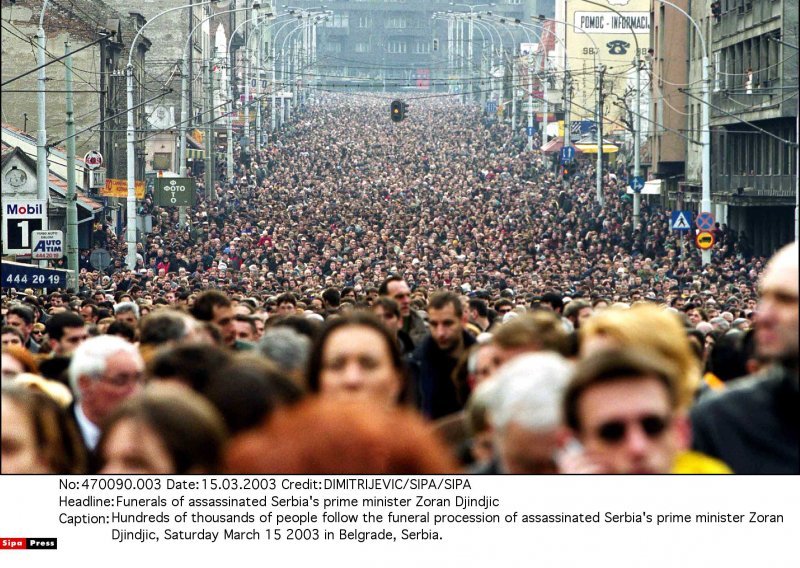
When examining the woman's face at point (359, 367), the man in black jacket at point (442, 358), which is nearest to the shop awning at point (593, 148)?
the man in black jacket at point (442, 358)

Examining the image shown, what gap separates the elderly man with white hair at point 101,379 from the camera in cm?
785

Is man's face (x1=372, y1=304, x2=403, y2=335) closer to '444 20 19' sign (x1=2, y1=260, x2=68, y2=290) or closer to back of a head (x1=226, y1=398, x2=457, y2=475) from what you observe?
back of a head (x1=226, y1=398, x2=457, y2=475)

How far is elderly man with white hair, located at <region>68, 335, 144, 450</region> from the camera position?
7.85 m

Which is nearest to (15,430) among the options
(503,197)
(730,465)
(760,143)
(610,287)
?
(730,465)

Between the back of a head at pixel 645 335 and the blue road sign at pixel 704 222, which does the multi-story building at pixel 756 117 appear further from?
the back of a head at pixel 645 335

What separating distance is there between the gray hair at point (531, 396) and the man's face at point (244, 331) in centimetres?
776

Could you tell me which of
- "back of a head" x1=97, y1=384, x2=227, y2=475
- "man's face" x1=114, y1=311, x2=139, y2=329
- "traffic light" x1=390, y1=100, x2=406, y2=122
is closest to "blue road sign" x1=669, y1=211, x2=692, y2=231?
"man's face" x1=114, y1=311, x2=139, y2=329

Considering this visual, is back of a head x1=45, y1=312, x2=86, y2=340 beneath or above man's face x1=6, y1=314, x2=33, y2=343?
above

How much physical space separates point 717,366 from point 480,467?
5.15m

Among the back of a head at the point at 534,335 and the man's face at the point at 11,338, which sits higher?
the back of a head at the point at 534,335

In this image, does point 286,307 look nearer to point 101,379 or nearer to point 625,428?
point 101,379

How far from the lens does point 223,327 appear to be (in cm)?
1174

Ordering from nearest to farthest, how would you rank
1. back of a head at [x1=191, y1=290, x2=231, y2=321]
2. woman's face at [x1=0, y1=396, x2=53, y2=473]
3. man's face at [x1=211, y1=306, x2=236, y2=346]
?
1. woman's face at [x1=0, y1=396, x2=53, y2=473]
2. man's face at [x1=211, y1=306, x2=236, y2=346]
3. back of a head at [x1=191, y1=290, x2=231, y2=321]

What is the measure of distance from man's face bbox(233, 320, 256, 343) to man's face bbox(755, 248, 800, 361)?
774 cm
